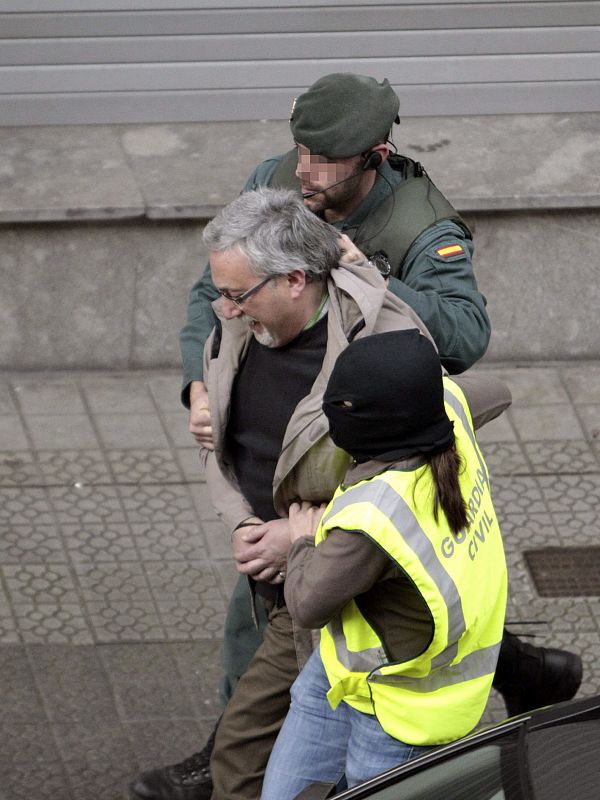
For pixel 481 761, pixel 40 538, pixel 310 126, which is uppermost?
pixel 310 126

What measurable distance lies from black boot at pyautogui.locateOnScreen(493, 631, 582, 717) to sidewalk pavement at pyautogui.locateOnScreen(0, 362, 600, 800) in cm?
64

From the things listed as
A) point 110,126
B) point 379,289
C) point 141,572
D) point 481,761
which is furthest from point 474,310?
point 110,126

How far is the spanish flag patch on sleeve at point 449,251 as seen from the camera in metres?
3.60

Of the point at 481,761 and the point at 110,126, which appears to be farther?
the point at 110,126

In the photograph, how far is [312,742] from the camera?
3.28m

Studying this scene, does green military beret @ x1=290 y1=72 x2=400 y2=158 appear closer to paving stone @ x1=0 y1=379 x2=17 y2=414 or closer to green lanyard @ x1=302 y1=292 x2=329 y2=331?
green lanyard @ x1=302 y1=292 x2=329 y2=331

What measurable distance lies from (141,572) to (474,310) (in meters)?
2.18

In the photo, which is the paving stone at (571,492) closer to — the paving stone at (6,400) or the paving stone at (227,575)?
the paving stone at (227,575)

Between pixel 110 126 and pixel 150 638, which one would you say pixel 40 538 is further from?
pixel 110 126

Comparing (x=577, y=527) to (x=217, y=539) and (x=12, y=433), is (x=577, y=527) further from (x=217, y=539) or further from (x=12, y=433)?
(x=12, y=433)

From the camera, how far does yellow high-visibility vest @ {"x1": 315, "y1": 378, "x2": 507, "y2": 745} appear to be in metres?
2.78

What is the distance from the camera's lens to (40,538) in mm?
5402

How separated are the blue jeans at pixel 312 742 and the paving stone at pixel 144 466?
262 centimetres

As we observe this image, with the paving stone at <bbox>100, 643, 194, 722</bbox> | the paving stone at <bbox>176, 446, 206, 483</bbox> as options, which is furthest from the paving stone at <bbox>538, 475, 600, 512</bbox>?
the paving stone at <bbox>100, 643, 194, 722</bbox>
